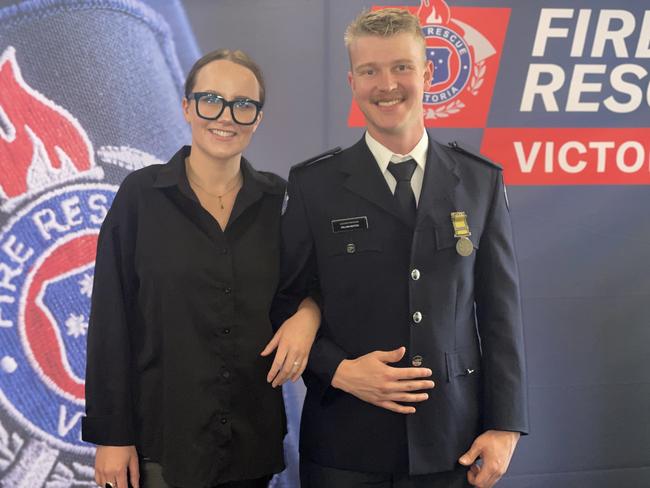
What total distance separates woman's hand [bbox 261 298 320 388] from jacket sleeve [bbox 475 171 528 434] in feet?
1.33

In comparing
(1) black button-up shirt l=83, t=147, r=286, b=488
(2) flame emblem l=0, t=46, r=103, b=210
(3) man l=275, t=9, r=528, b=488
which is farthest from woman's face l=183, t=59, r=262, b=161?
(2) flame emblem l=0, t=46, r=103, b=210

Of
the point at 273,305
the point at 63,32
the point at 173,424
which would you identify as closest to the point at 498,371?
the point at 273,305

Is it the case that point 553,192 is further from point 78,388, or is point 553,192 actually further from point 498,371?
point 78,388

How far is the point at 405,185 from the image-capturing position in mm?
1542

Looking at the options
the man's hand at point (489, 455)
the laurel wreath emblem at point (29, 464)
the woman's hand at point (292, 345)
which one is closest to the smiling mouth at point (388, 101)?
the woman's hand at point (292, 345)

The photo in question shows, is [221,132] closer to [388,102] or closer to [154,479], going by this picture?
[388,102]

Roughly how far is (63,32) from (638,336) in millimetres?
2578

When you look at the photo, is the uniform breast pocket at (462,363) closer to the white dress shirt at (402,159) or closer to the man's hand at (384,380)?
the man's hand at (384,380)

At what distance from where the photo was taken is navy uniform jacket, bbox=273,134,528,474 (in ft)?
4.86

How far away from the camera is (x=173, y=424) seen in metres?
1.54

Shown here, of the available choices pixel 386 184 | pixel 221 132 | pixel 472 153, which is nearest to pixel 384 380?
pixel 386 184

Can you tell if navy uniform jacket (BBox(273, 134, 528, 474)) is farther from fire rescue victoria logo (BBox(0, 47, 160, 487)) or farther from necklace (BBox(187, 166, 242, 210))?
fire rescue victoria logo (BBox(0, 47, 160, 487))

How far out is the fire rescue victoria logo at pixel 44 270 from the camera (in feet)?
8.05

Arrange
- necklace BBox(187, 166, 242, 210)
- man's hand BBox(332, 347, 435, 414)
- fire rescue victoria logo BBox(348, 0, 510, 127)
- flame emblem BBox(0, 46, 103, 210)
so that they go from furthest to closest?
fire rescue victoria logo BBox(348, 0, 510, 127), flame emblem BBox(0, 46, 103, 210), necklace BBox(187, 166, 242, 210), man's hand BBox(332, 347, 435, 414)
